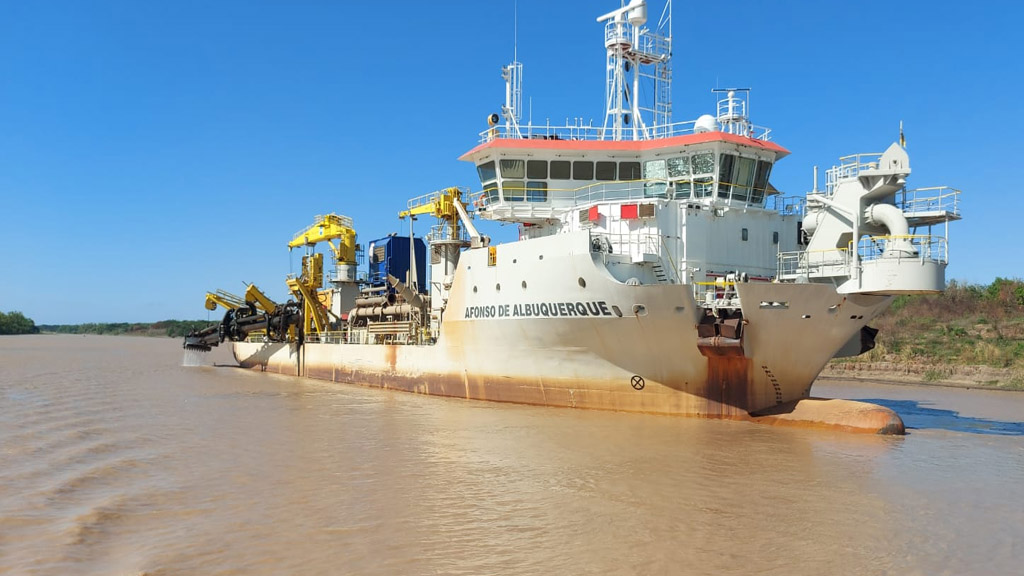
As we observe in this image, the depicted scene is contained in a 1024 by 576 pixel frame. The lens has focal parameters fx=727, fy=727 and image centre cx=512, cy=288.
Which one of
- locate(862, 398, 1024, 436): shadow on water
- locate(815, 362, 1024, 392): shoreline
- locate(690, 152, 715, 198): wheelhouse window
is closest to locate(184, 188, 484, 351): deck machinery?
locate(690, 152, 715, 198): wheelhouse window

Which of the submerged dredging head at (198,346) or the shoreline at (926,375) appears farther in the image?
the submerged dredging head at (198,346)

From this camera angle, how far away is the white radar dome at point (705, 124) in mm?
18562

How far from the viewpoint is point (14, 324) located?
124688 millimetres

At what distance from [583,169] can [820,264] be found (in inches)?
250

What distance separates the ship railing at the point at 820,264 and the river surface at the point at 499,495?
10.7ft

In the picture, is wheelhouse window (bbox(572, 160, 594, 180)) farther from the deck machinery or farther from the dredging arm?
the dredging arm

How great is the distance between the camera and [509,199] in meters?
19.4

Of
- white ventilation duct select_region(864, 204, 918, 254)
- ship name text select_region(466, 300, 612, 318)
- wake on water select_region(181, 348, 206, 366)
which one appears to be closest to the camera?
white ventilation duct select_region(864, 204, 918, 254)

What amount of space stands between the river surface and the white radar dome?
766 centimetres

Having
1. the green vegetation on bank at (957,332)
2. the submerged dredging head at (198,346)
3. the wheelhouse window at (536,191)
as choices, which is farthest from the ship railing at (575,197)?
the submerged dredging head at (198,346)

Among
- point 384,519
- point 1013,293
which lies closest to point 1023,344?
point 1013,293

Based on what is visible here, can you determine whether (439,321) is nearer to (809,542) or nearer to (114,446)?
(114,446)

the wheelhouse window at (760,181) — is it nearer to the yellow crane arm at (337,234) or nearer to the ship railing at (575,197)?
the ship railing at (575,197)

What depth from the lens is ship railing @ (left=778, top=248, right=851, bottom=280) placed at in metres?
14.7
